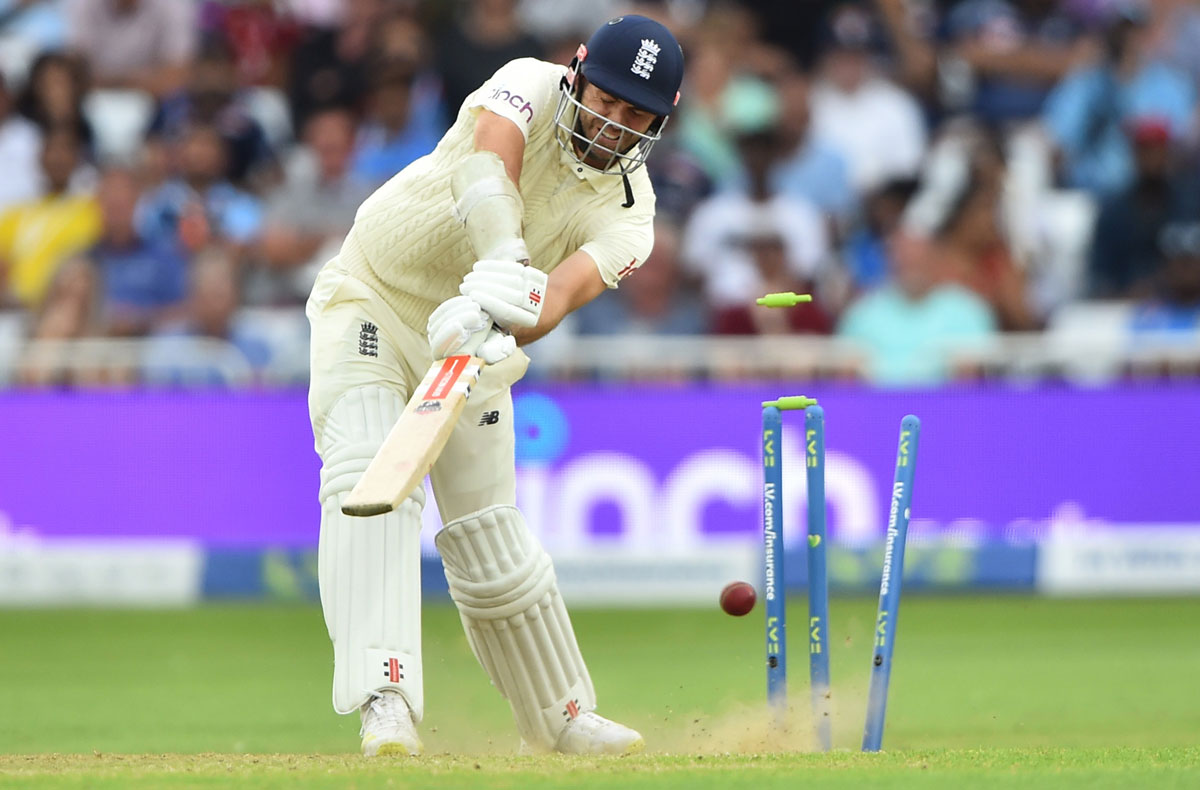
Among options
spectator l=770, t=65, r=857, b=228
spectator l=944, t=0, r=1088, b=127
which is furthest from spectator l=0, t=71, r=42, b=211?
spectator l=944, t=0, r=1088, b=127

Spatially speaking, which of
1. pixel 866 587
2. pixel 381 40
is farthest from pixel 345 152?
pixel 866 587

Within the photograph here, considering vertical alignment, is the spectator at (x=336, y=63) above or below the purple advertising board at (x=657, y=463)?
above

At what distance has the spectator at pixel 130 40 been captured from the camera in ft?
33.6

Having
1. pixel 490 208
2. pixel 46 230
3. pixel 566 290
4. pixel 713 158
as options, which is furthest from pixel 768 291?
pixel 490 208

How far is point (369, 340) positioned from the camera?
420 centimetres

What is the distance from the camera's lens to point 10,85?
1004cm

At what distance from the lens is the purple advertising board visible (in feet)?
26.7

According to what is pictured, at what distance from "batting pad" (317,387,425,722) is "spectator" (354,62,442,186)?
5.44 meters

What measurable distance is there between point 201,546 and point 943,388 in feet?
11.0

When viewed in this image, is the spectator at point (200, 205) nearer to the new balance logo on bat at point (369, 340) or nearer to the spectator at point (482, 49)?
the spectator at point (482, 49)

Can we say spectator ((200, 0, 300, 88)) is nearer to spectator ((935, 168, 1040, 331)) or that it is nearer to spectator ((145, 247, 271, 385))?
spectator ((145, 247, 271, 385))

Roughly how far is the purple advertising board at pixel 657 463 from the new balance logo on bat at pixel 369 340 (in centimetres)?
389

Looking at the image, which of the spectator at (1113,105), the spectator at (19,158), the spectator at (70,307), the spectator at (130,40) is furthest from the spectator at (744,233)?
the spectator at (19,158)

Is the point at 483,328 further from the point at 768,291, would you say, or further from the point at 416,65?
the point at 416,65
